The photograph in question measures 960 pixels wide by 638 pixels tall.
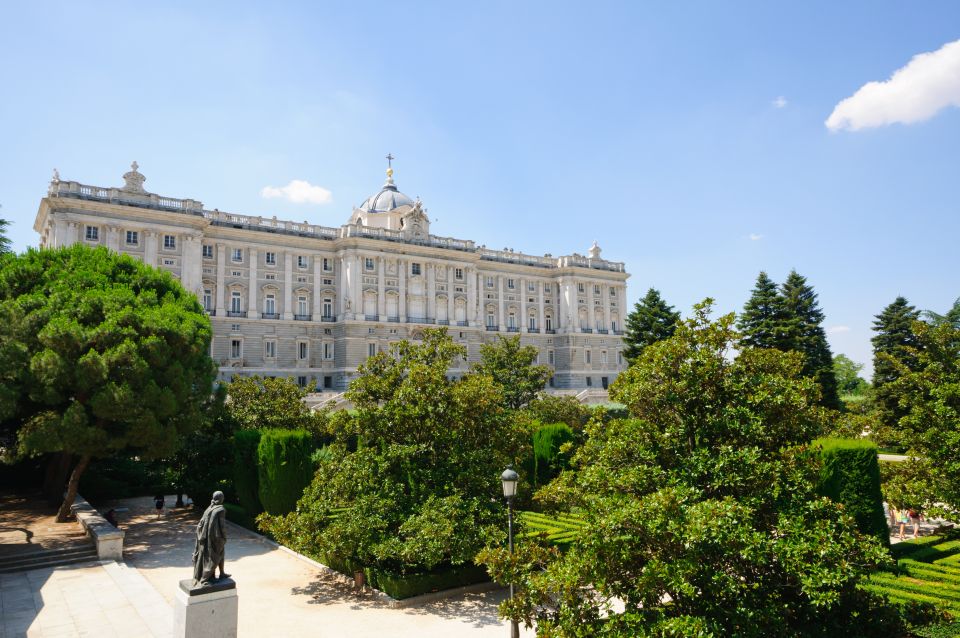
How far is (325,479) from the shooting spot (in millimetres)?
14859

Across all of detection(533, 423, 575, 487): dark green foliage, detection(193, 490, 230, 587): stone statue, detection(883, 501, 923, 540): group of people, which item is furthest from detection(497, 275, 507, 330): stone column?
detection(193, 490, 230, 587): stone statue

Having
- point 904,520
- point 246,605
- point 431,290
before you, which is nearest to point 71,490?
point 246,605

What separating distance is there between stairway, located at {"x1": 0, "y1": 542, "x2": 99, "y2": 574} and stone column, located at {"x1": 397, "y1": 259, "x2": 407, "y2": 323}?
39901mm

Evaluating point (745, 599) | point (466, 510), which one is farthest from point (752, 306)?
point (745, 599)

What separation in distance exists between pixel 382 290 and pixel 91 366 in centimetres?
3785

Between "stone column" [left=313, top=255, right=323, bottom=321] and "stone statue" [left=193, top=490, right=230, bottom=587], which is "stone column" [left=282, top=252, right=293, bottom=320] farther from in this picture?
"stone statue" [left=193, top=490, right=230, bottom=587]

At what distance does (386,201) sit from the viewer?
64188 mm

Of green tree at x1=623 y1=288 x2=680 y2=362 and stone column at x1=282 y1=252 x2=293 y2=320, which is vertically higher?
stone column at x1=282 y1=252 x2=293 y2=320

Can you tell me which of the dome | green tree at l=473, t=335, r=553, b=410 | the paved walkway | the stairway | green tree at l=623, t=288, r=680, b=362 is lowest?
the paved walkway

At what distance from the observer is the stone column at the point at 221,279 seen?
162 ft

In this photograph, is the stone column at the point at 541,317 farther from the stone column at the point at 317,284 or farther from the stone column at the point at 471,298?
the stone column at the point at 317,284

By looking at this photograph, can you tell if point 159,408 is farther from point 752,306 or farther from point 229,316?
point 752,306

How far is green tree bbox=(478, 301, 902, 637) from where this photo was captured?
7.33 metres

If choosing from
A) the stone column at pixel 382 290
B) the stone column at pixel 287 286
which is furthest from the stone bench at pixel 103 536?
the stone column at pixel 382 290
